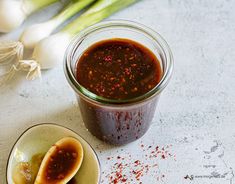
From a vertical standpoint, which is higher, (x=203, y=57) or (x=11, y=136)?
(x=11, y=136)

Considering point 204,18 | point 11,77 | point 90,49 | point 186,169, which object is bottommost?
point 186,169

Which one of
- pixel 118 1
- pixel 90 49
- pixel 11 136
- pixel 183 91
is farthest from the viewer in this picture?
pixel 118 1

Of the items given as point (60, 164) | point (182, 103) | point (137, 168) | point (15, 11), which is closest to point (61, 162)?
point (60, 164)

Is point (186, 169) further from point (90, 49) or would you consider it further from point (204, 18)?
Result: point (204, 18)

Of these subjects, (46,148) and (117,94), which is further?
(46,148)

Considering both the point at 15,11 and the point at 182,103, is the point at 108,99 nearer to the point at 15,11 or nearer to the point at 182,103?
the point at 182,103

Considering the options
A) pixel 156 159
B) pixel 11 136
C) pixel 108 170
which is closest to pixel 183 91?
pixel 156 159

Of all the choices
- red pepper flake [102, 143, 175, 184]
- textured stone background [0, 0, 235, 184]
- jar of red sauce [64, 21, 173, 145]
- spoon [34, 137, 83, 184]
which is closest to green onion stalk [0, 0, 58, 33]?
textured stone background [0, 0, 235, 184]
